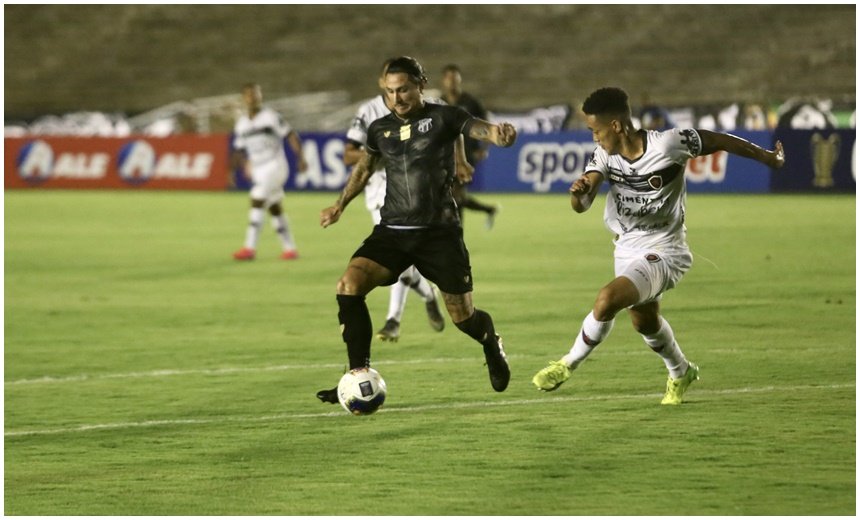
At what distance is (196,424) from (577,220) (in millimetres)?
15361

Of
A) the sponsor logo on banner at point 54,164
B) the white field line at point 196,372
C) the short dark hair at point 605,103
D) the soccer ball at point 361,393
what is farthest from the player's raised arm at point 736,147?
the sponsor logo on banner at point 54,164

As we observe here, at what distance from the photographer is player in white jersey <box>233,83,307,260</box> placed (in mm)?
17750

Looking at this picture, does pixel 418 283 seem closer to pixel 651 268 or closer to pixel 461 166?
pixel 461 166

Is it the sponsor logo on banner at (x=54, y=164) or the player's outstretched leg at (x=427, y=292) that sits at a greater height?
the sponsor logo on banner at (x=54, y=164)

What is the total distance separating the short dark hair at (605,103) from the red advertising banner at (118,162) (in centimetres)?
2500

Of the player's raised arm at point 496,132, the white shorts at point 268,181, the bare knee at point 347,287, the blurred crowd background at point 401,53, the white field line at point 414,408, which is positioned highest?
the blurred crowd background at point 401,53

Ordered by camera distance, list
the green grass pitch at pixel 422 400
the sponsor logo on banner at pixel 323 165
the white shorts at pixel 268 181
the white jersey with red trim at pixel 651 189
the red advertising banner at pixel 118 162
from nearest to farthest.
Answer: the green grass pitch at pixel 422 400, the white jersey with red trim at pixel 651 189, the white shorts at pixel 268 181, the sponsor logo on banner at pixel 323 165, the red advertising banner at pixel 118 162

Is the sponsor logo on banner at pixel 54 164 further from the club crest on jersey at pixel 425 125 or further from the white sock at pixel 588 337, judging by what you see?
the white sock at pixel 588 337

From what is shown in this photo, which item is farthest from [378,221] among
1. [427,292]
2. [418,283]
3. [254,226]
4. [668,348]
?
[254,226]

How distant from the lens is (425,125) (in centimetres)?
789

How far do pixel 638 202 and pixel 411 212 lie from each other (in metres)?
1.17

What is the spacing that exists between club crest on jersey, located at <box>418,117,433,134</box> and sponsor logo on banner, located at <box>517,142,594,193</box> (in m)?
20.8

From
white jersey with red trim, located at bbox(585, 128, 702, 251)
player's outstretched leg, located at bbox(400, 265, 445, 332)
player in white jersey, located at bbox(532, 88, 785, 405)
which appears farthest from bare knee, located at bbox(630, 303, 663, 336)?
player's outstretched leg, located at bbox(400, 265, 445, 332)

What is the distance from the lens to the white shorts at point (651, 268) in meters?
7.59
